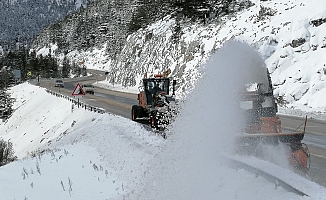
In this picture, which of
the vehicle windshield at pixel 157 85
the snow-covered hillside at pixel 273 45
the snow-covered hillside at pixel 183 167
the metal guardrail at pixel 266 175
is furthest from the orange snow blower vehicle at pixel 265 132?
the vehicle windshield at pixel 157 85

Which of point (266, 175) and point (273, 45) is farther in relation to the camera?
point (273, 45)

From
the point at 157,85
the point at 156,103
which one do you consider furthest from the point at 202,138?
the point at 157,85

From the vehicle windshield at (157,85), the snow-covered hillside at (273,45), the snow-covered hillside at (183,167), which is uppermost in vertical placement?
the snow-covered hillside at (273,45)

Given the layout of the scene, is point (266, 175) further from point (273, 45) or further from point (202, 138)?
point (273, 45)

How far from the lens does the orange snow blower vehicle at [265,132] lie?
7.98 m

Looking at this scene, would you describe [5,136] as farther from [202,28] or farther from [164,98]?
[164,98]

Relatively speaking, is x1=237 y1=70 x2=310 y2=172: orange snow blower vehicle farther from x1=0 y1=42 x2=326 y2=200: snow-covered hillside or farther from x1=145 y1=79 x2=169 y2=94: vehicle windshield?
x1=145 y1=79 x2=169 y2=94: vehicle windshield

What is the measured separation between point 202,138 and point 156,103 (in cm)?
971

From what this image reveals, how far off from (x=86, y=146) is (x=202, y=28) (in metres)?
33.1

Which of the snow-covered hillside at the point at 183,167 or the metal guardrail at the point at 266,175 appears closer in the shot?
the metal guardrail at the point at 266,175

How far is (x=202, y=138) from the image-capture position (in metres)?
7.61

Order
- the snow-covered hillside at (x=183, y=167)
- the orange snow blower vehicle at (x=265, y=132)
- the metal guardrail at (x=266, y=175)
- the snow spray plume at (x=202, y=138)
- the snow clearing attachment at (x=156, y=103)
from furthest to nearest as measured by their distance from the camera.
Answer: the snow clearing attachment at (x=156, y=103), the orange snow blower vehicle at (x=265, y=132), the snow spray plume at (x=202, y=138), the snow-covered hillside at (x=183, y=167), the metal guardrail at (x=266, y=175)

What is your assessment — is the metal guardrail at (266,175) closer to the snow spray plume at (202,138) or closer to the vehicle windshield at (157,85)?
the snow spray plume at (202,138)

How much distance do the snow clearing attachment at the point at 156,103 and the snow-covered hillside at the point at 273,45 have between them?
3.93ft
